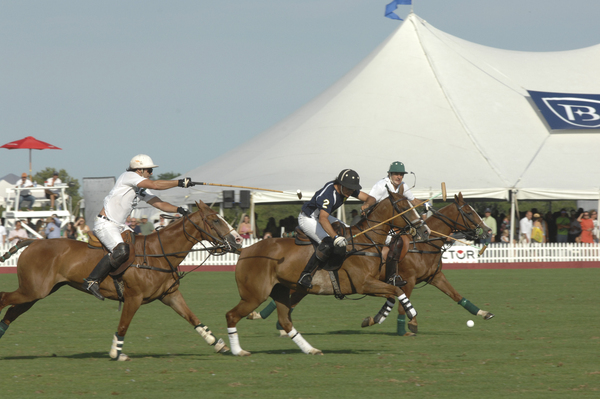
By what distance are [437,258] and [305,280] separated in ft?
9.69

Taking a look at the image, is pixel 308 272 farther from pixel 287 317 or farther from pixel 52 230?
pixel 52 230

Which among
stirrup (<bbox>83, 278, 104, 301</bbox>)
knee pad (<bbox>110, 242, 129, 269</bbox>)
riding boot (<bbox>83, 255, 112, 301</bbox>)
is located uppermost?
knee pad (<bbox>110, 242, 129, 269</bbox>)

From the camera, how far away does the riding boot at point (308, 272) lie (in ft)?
30.9

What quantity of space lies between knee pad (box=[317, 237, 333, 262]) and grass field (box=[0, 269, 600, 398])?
1176 millimetres


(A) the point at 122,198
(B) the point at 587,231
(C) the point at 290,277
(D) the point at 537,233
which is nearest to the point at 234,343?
(C) the point at 290,277

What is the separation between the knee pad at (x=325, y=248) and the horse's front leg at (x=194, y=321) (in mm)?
1577

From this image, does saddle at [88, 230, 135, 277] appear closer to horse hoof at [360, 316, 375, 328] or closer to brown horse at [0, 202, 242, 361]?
brown horse at [0, 202, 242, 361]

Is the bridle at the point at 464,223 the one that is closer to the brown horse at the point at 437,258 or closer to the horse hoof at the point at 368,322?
the brown horse at the point at 437,258

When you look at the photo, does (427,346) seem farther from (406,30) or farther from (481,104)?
(406,30)

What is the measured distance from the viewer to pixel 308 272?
9430 millimetres

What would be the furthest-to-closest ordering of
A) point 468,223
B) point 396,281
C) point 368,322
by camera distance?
1. point 468,223
2. point 368,322
3. point 396,281

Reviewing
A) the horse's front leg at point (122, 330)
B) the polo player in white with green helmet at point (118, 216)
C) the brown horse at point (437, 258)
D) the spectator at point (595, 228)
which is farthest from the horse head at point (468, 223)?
the spectator at point (595, 228)

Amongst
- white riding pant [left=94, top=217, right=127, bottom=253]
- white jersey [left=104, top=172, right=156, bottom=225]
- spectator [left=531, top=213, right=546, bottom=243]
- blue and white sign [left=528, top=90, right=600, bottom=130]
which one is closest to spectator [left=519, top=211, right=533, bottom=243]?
spectator [left=531, top=213, right=546, bottom=243]

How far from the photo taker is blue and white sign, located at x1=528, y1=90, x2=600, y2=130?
3086 cm
